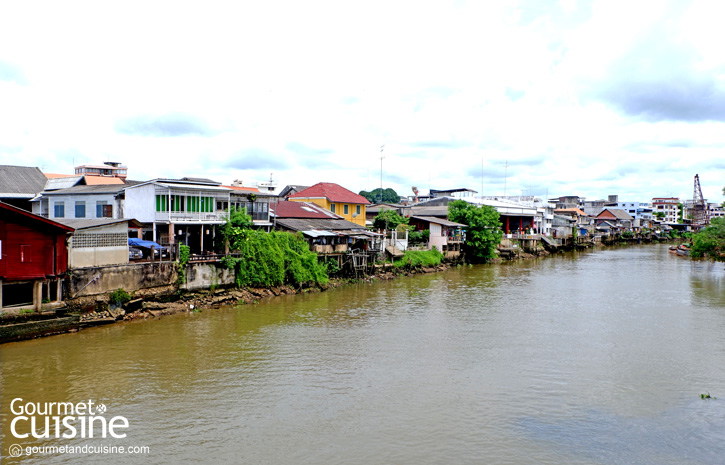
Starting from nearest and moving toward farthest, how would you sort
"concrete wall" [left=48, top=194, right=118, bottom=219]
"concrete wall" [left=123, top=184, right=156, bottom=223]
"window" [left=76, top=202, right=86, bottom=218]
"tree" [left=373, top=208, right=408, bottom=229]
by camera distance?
"concrete wall" [left=123, top=184, right=156, bottom=223], "concrete wall" [left=48, top=194, right=118, bottom=219], "window" [left=76, top=202, right=86, bottom=218], "tree" [left=373, top=208, right=408, bottom=229]

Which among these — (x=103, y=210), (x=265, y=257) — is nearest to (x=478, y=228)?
(x=265, y=257)

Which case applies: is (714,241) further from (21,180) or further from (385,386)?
(21,180)

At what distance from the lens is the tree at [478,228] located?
174 ft

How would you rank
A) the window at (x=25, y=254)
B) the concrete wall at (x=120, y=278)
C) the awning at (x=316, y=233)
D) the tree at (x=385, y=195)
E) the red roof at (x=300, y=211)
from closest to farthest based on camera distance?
the window at (x=25, y=254) < the concrete wall at (x=120, y=278) < the awning at (x=316, y=233) < the red roof at (x=300, y=211) < the tree at (x=385, y=195)

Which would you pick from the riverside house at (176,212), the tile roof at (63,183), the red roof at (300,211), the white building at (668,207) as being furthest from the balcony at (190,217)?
the white building at (668,207)

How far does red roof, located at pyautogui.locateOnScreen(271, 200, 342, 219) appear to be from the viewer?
39.8m

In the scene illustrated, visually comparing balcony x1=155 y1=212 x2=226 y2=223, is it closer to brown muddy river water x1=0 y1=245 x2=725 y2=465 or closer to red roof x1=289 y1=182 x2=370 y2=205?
brown muddy river water x1=0 y1=245 x2=725 y2=465

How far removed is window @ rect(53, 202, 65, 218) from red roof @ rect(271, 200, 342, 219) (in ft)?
44.9

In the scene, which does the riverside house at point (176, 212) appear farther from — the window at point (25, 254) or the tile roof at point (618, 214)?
the tile roof at point (618, 214)

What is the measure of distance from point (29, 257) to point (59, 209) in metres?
11.3

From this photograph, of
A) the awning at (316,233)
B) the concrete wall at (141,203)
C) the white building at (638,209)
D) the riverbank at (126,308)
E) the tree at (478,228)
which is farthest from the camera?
the white building at (638,209)

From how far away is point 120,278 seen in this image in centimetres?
2464

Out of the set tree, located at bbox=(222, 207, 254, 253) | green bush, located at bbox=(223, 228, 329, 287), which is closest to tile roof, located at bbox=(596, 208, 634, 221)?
green bush, located at bbox=(223, 228, 329, 287)

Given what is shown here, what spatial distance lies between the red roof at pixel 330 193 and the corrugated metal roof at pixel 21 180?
71.9 ft
